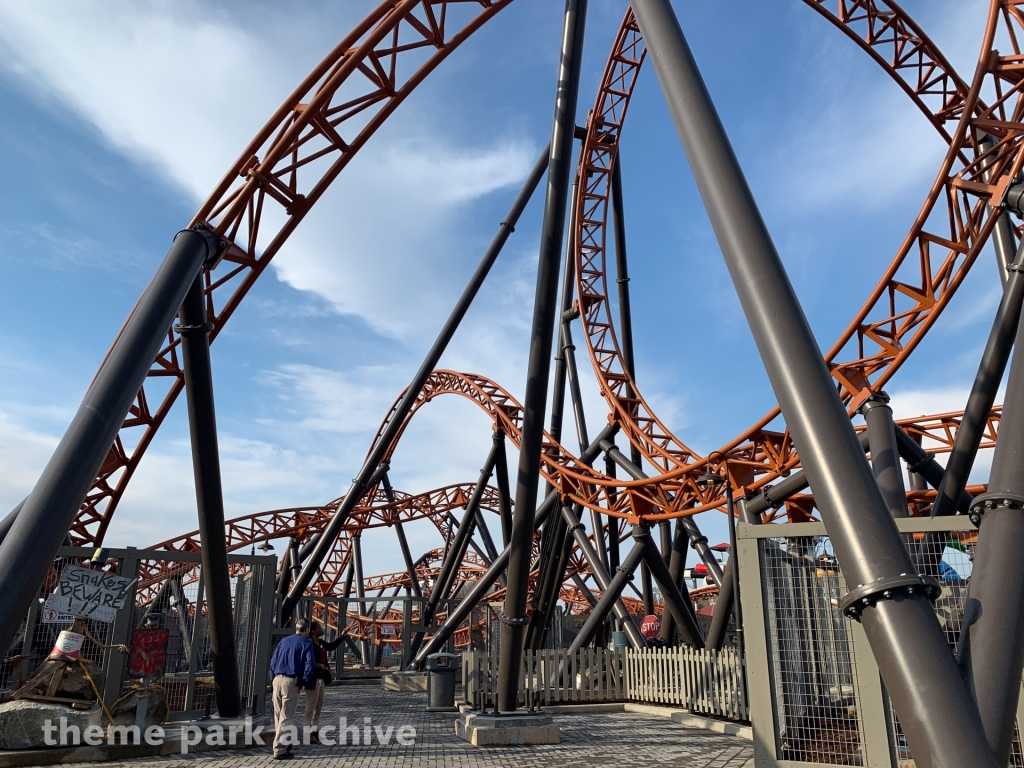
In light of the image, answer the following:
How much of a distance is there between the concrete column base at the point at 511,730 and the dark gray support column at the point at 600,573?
496 centimetres

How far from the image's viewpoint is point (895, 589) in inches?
115

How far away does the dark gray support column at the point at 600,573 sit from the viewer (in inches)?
494

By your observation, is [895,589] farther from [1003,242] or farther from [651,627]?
[651,627]

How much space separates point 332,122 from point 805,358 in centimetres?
616

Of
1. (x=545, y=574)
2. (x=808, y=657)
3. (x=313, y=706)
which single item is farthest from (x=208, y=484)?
(x=545, y=574)

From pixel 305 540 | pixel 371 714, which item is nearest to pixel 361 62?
pixel 371 714

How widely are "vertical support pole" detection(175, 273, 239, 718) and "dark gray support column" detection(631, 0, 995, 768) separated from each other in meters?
4.50

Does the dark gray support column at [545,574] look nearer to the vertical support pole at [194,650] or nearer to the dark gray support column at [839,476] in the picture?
the vertical support pole at [194,650]

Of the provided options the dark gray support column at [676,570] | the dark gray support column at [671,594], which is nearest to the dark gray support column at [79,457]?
the dark gray support column at [671,594]

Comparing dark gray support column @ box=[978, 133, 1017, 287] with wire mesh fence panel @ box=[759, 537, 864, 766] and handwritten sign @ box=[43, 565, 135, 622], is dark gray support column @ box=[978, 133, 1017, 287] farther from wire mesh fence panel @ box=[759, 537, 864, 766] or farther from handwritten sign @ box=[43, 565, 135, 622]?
handwritten sign @ box=[43, 565, 135, 622]

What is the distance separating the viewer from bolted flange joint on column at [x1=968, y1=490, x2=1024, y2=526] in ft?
10.8

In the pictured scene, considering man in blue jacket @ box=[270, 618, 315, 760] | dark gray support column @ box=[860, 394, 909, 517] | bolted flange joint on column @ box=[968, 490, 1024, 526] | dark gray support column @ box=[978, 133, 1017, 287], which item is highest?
dark gray support column @ box=[978, 133, 1017, 287]

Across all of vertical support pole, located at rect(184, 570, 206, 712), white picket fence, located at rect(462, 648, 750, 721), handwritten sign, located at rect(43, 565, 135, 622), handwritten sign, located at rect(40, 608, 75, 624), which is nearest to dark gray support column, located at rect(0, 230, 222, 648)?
handwritten sign, located at rect(43, 565, 135, 622)

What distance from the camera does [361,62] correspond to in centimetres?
786
